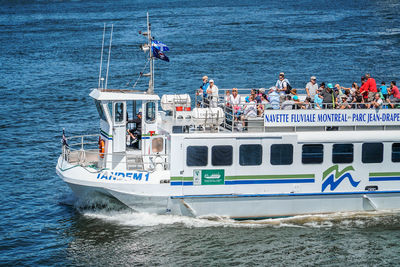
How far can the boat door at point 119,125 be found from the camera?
19766mm

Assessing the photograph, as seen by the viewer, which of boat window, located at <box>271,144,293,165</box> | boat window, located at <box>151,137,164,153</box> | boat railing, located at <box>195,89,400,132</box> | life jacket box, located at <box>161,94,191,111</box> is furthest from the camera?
life jacket box, located at <box>161,94,191,111</box>

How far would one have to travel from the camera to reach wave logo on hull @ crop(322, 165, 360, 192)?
778 inches

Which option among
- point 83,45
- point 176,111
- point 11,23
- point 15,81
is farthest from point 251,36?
point 176,111

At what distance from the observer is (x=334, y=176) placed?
65.0 feet

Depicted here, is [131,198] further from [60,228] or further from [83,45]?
[83,45]

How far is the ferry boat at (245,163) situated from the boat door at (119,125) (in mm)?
33

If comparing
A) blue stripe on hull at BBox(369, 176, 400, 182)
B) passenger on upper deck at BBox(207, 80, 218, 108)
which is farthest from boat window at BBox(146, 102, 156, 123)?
blue stripe on hull at BBox(369, 176, 400, 182)

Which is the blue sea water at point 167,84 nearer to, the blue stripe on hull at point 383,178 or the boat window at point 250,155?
the blue stripe on hull at point 383,178

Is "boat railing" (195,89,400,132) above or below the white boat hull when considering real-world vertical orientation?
above

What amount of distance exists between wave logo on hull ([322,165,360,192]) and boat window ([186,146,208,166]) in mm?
4004

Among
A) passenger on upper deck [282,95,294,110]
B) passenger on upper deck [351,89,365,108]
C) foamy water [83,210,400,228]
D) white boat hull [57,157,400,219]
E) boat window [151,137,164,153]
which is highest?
passenger on upper deck [351,89,365,108]

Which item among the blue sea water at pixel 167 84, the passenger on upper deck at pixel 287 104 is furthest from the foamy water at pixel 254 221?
the passenger on upper deck at pixel 287 104

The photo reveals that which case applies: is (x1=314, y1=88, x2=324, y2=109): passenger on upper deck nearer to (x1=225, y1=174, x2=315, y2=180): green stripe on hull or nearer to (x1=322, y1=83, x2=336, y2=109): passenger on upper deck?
(x1=322, y1=83, x2=336, y2=109): passenger on upper deck

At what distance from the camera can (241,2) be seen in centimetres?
11788
